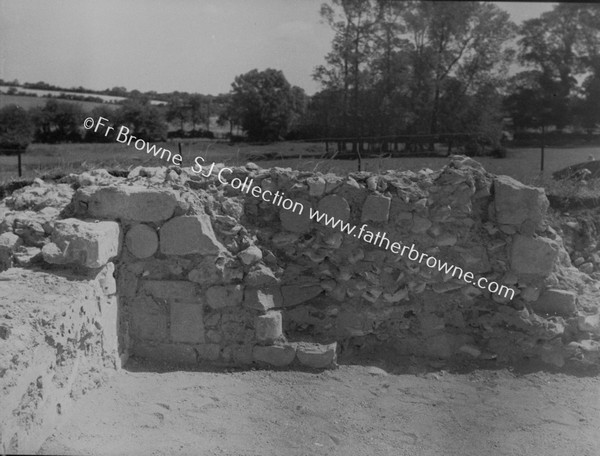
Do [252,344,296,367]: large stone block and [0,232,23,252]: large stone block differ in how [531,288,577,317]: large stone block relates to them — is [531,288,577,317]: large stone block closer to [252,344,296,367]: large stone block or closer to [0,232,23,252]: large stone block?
[252,344,296,367]: large stone block

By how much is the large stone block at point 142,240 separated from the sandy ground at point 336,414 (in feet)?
3.24

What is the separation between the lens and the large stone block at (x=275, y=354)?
4891 mm

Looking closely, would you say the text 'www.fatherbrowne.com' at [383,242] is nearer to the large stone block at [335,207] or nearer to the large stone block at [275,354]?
the large stone block at [335,207]

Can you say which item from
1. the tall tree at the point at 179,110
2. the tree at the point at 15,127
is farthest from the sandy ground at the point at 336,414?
the tree at the point at 15,127

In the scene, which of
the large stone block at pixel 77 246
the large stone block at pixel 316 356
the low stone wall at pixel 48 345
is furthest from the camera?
the large stone block at pixel 316 356

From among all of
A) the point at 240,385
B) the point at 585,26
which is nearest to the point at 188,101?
the point at 240,385

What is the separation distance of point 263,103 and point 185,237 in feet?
11.3

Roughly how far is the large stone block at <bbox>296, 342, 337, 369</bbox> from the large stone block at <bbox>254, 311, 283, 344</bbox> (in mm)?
256

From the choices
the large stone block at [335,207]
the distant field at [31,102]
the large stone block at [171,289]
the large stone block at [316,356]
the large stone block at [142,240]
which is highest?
the distant field at [31,102]

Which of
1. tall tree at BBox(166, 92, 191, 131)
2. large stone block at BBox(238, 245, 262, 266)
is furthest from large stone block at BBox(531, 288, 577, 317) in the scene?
tall tree at BBox(166, 92, 191, 131)

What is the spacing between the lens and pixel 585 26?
6.99 m

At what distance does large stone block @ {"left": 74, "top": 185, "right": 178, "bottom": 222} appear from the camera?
4.67 metres

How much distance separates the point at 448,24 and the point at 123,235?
490cm

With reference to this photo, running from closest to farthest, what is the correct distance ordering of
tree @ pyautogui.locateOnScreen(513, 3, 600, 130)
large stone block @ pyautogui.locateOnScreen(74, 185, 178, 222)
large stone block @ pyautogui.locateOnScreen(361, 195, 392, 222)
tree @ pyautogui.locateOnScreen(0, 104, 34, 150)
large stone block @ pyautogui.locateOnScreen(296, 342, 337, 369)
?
large stone block @ pyautogui.locateOnScreen(74, 185, 178, 222), large stone block @ pyautogui.locateOnScreen(296, 342, 337, 369), large stone block @ pyautogui.locateOnScreen(361, 195, 392, 222), tree @ pyautogui.locateOnScreen(513, 3, 600, 130), tree @ pyautogui.locateOnScreen(0, 104, 34, 150)
